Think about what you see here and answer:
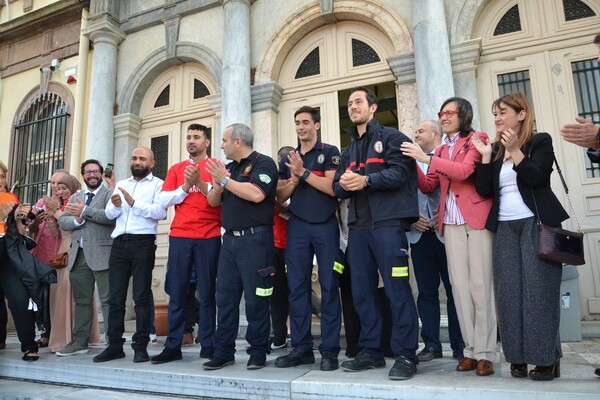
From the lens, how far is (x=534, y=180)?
272 cm

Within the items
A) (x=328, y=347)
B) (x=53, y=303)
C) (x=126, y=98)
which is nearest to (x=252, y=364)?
(x=328, y=347)

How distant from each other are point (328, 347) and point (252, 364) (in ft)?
1.86

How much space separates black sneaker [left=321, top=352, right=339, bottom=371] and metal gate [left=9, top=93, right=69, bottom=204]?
24.7ft

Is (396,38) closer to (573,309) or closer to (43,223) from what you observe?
(573,309)

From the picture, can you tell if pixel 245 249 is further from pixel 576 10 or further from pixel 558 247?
pixel 576 10

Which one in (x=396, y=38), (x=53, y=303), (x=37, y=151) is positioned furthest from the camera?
(x=37, y=151)

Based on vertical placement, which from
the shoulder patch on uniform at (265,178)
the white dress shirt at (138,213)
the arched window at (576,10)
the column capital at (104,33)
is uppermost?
the column capital at (104,33)

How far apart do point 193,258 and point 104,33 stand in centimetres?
623

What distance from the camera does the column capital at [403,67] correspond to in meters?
6.16

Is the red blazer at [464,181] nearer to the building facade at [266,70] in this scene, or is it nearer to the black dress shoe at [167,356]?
the black dress shoe at [167,356]

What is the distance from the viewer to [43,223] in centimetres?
531

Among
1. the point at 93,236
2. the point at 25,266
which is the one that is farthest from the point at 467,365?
the point at 25,266

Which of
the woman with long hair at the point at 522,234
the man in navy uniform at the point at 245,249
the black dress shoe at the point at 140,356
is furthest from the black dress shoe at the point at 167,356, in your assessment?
the woman with long hair at the point at 522,234

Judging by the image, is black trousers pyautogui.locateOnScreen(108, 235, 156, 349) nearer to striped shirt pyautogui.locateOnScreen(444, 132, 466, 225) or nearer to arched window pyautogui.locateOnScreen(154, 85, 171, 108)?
striped shirt pyautogui.locateOnScreen(444, 132, 466, 225)
